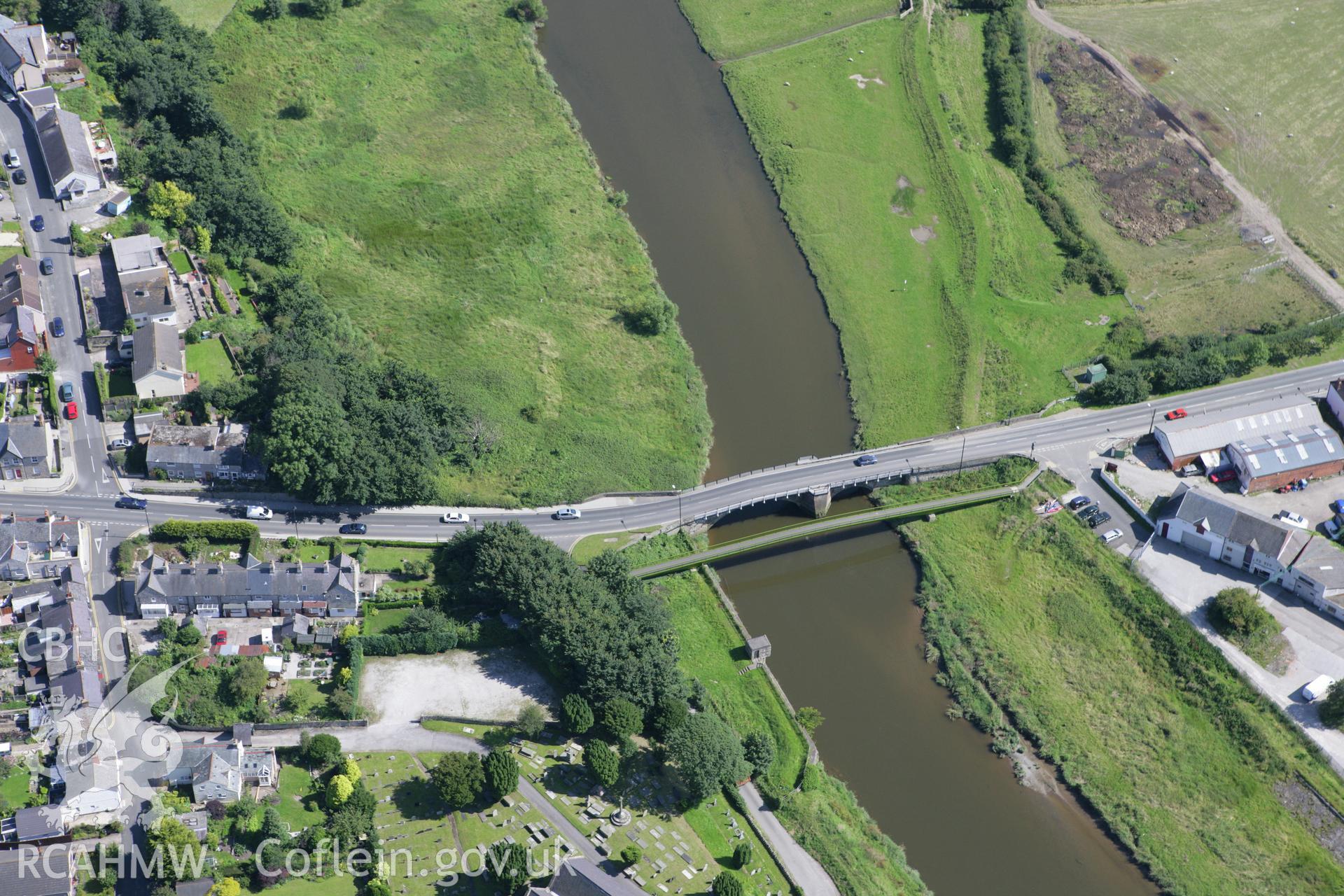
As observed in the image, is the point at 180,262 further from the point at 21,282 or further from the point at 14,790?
the point at 14,790

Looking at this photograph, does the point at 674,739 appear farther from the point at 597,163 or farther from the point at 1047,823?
the point at 597,163

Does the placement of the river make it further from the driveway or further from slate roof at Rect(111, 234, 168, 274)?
slate roof at Rect(111, 234, 168, 274)

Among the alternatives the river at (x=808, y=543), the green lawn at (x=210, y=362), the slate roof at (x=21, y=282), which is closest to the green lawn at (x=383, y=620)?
the green lawn at (x=210, y=362)

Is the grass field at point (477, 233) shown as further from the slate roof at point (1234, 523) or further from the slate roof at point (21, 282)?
the slate roof at point (1234, 523)

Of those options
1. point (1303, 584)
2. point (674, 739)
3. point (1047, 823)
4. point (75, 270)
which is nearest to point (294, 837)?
point (674, 739)

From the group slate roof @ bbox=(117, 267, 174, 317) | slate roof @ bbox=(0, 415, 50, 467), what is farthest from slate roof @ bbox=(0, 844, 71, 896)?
slate roof @ bbox=(117, 267, 174, 317)

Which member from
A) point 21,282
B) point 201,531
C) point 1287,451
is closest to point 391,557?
point 201,531
